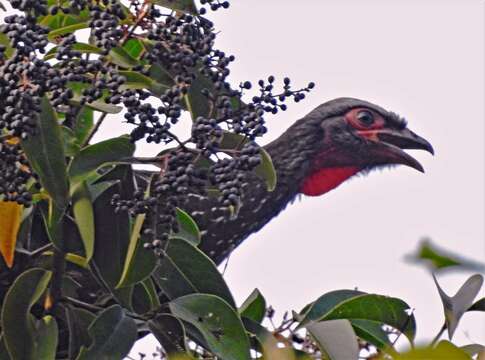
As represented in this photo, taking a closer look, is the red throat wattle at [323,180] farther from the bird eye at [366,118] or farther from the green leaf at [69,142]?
the green leaf at [69,142]

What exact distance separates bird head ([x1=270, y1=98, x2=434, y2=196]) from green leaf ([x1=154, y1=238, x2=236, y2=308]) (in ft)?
5.15

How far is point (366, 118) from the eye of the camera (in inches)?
145

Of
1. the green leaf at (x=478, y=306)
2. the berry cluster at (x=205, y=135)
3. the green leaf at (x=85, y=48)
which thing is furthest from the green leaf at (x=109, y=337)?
the green leaf at (x=478, y=306)

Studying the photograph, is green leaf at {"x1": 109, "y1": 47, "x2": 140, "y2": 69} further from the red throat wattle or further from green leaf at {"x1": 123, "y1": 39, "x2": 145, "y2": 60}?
the red throat wattle

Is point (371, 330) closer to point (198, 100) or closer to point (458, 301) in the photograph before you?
point (458, 301)

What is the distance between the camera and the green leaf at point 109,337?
167cm

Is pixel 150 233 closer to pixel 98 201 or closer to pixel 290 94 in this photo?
pixel 98 201

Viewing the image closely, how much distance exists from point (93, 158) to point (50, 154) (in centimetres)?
10

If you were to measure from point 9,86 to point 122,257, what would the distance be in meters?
0.37

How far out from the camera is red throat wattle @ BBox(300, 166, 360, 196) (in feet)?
11.1

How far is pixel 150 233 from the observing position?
157 cm

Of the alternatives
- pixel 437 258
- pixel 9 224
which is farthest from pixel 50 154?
pixel 437 258

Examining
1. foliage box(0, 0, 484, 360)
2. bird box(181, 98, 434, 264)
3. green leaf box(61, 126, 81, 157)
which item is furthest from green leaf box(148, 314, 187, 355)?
bird box(181, 98, 434, 264)

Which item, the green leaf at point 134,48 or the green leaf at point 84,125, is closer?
the green leaf at point 84,125
